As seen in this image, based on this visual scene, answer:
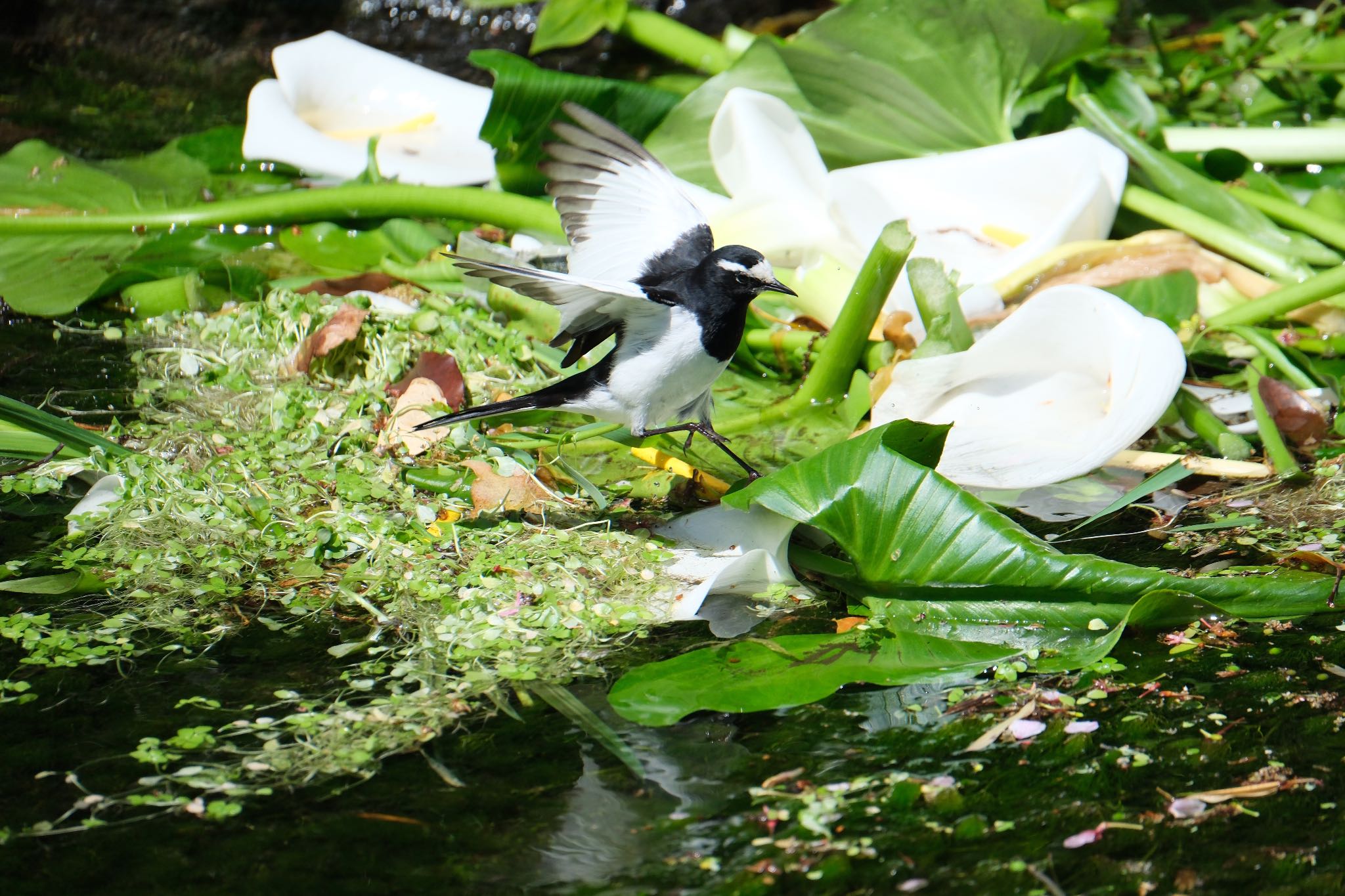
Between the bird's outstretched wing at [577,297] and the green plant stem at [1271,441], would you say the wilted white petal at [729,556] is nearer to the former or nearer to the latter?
the bird's outstretched wing at [577,297]

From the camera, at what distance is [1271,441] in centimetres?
256

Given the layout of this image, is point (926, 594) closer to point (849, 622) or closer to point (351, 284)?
point (849, 622)

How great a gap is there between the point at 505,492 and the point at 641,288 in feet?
1.84

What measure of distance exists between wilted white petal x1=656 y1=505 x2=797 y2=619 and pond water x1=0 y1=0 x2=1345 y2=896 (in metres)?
0.10

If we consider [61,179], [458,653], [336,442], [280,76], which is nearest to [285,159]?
[280,76]

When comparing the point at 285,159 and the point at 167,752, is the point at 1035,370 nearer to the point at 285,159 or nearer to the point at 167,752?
the point at 167,752

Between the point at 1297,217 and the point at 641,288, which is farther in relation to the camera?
the point at 1297,217

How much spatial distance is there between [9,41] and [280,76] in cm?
243

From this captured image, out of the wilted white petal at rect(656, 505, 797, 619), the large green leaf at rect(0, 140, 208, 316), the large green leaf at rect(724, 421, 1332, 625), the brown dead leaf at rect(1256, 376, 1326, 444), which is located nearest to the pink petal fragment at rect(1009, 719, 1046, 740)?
the large green leaf at rect(724, 421, 1332, 625)

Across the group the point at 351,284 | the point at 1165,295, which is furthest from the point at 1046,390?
the point at 351,284

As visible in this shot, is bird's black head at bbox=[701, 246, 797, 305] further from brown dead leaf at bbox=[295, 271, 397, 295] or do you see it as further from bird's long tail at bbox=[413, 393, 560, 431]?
brown dead leaf at bbox=[295, 271, 397, 295]

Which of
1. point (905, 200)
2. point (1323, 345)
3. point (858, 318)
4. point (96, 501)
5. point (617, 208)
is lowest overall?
point (96, 501)

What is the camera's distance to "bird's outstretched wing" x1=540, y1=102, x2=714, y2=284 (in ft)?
7.86

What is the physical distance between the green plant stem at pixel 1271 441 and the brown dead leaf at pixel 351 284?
7.13 ft
